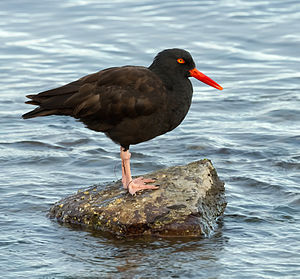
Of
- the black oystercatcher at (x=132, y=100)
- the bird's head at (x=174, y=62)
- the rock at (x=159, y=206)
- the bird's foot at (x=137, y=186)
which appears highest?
the bird's head at (x=174, y=62)

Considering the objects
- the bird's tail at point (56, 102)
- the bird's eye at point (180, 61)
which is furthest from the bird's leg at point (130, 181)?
the bird's eye at point (180, 61)

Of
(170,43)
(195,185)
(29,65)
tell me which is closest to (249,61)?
(170,43)

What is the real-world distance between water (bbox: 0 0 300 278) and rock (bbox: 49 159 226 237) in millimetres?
167

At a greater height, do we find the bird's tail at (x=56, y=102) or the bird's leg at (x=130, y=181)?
the bird's tail at (x=56, y=102)

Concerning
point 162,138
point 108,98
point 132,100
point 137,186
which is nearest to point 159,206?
point 137,186

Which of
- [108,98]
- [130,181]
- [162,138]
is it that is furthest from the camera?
[162,138]

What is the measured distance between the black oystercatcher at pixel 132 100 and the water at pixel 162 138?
3.53ft

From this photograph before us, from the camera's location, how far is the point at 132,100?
22.7 ft

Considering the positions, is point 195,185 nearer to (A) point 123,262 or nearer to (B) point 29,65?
(A) point 123,262

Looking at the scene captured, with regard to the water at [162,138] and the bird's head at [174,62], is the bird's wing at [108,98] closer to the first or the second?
the bird's head at [174,62]

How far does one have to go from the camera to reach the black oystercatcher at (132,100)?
6922mm

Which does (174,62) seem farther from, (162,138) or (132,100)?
(162,138)

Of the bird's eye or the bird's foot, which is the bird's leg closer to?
the bird's foot

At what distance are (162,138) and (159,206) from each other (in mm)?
3571
